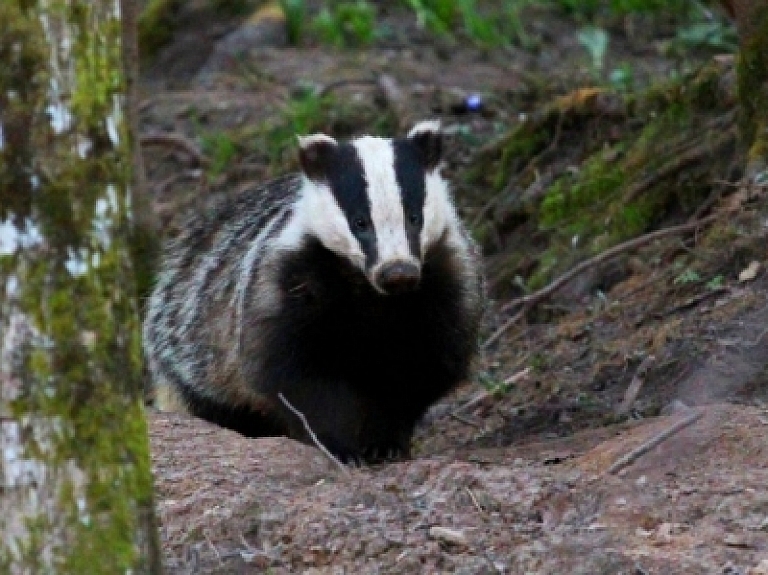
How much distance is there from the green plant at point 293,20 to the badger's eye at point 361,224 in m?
6.09

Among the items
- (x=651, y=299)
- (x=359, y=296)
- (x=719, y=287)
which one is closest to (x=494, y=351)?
(x=651, y=299)

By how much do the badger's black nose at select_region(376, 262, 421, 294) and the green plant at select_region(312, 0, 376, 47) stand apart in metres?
6.14

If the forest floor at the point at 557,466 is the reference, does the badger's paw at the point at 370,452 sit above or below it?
below

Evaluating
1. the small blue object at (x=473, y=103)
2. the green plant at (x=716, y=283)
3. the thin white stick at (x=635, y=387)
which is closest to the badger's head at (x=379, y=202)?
the thin white stick at (x=635, y=387)

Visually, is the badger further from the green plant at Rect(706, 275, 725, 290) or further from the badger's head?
the green plant at Rect(706, 275, 725, 290)

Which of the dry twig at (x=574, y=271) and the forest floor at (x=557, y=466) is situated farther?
the dry twig at (x=574, y=271)

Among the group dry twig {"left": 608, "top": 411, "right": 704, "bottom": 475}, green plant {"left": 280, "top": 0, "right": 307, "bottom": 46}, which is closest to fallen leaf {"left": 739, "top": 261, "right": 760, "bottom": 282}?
dry twig {"left": 608, "top": 411, "right": 704, "bottom": 475}

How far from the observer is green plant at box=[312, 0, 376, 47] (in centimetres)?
1044

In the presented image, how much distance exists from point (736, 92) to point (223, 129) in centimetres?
398

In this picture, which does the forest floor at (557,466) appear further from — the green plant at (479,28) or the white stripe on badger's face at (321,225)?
the green plant at (479,28)

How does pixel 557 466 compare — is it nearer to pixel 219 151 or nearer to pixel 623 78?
pixel 623 78

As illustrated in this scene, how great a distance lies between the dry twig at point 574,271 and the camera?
234 inches

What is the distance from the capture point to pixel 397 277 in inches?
173

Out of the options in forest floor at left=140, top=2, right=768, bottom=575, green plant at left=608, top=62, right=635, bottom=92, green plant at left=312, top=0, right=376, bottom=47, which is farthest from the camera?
green plant at left=312, top=0, right=376, bottom=47
